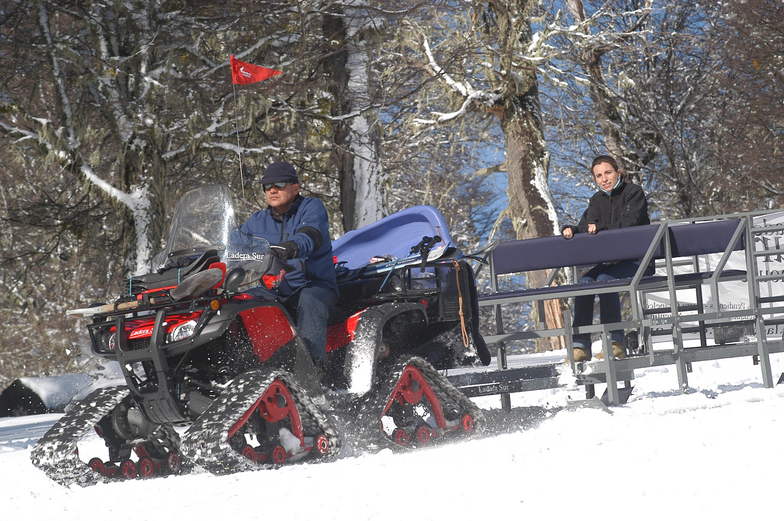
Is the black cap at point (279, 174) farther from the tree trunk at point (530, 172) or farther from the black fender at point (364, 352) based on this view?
the tree trunk at point (530, 172)

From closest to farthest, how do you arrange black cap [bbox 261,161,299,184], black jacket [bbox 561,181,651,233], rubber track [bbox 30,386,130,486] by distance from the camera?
rubber track [bbox 30,386,130,486] < black cap [bbox 261,161,299,184] < black jacket [bbox 561,181,651,233]

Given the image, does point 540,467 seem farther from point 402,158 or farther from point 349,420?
point 402,158

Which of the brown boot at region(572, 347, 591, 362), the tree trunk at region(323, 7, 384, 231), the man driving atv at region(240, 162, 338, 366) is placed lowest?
the brown boot at region(572, 347, 591, 362)

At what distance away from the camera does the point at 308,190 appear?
60.6 ft

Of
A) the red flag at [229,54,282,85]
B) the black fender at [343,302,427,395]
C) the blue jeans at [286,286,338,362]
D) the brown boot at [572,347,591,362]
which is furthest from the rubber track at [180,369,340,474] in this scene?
the red flag at [229,54,282,85]

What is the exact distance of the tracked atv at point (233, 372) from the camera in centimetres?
556

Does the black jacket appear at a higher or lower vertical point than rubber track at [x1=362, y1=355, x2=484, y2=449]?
higher

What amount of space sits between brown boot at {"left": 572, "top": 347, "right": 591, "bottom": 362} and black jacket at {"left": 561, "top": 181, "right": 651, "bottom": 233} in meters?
0.99

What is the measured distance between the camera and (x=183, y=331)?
218 inches

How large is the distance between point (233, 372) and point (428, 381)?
Answer: 1318mm

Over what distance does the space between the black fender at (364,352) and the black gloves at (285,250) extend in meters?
0.66

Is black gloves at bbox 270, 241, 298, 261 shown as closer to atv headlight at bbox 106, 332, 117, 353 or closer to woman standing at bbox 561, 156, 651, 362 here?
atv headlight at bbox 106, 332, 117, 353

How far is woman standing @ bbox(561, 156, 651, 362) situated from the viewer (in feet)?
28.8

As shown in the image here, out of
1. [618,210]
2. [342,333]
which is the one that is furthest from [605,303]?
[342,333]
